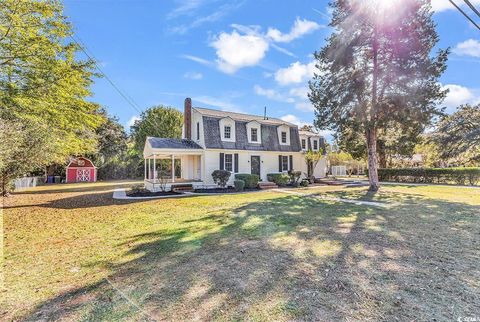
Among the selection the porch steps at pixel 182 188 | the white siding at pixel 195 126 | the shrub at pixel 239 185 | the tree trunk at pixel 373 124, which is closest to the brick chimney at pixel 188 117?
the white siding at pixel 195 126

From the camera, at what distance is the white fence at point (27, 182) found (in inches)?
894

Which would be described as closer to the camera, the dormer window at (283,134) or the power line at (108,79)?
the power line at (108,79)

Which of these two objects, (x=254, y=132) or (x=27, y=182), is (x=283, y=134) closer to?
(x=254, y=132)

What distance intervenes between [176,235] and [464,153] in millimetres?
31588

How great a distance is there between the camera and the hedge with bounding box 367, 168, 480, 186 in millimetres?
20297

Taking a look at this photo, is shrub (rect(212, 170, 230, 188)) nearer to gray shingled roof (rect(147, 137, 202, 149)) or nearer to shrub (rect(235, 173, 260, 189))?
shrub (rect(235, 173, 260, 189))

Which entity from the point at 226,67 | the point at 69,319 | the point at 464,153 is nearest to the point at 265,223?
the point at 69,319

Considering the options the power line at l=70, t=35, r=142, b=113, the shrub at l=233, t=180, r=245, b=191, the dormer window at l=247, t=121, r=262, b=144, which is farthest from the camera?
the dormer window at l=247, t=121, r=262, b=144

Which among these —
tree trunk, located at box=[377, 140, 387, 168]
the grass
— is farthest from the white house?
the grass

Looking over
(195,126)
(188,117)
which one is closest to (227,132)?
(195,126)

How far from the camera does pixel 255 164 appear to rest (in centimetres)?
2112

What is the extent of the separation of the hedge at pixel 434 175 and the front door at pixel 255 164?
13779 mm

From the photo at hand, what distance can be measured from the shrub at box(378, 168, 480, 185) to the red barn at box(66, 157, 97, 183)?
35705 mm

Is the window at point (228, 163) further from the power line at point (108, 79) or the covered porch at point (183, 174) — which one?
the power line at point (108, 79)
